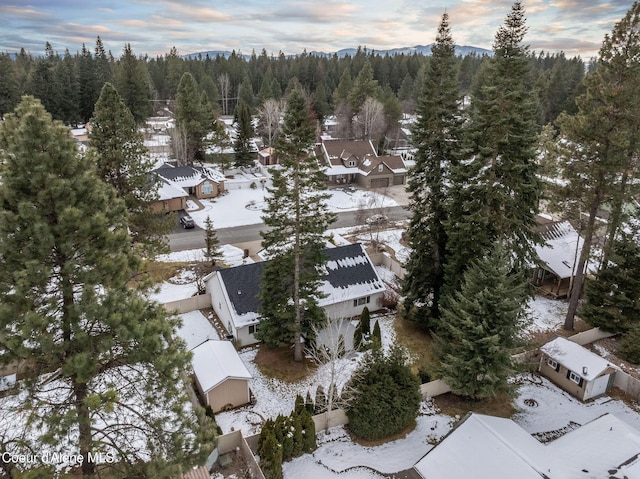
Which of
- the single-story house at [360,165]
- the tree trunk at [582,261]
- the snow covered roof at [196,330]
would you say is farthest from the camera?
the single-story house at [360,165]

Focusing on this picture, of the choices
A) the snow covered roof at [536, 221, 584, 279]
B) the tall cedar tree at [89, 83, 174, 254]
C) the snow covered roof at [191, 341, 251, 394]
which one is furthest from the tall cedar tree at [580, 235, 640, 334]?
the tall cedar tree at [89, 83, 174, 254]

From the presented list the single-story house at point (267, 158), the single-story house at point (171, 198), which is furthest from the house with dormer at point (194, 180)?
the single-story house at point (267, 158)

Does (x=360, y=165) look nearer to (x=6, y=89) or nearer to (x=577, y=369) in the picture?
(x=577, y=369)

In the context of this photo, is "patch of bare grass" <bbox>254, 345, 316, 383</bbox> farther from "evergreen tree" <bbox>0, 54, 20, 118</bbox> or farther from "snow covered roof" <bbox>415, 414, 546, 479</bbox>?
"evergreen tree" <bbox>0, 54, 20, 118</bbox>

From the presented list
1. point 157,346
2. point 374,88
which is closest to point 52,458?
point 157,346

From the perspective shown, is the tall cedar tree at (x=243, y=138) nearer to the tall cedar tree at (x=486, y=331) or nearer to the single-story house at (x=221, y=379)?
the single-story house at (x=221, y=379)

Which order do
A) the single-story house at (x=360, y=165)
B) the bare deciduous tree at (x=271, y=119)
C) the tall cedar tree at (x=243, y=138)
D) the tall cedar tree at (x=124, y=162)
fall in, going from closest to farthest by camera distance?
1. the tall cedar tree at (x=124, y=162)
2. the single-story house at (x=360, y=165)
3. the tall cedar tree at (x=243, y=138)
4. the bare deciduous tree at (x=271, y=119)
